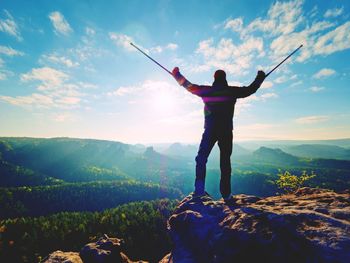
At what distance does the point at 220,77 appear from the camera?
984 centimetres

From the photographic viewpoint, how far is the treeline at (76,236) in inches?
3457

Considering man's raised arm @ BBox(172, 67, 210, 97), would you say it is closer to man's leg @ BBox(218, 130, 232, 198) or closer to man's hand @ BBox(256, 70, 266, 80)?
man's leg @ BBox(218, 130, 232, 198)

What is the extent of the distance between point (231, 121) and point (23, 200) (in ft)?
780

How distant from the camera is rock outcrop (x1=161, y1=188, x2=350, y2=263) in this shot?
4.93m

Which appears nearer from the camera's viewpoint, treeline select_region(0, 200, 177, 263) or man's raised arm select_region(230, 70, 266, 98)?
man's raised arm select_region(230, 70, 266, 98)

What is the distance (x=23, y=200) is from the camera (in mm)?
197750

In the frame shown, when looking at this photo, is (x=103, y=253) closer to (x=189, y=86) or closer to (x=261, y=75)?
(x=189, y=86)

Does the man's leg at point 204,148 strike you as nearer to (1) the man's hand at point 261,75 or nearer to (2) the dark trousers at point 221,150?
(2) the dark trousers at point 221,150

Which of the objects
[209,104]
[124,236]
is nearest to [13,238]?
[124,236]

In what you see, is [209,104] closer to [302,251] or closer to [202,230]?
[202,230]

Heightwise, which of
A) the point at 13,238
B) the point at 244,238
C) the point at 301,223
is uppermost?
the point at 301,223

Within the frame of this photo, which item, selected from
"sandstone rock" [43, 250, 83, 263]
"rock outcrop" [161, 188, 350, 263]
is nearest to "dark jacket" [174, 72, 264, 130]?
"rock outcrop" [161, 188, 350, 263]

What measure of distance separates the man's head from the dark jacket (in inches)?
3.8

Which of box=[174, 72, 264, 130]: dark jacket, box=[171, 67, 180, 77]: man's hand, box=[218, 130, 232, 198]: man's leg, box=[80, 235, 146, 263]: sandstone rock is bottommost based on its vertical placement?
box=[80, 235, 146, 263]: sandstone rock
